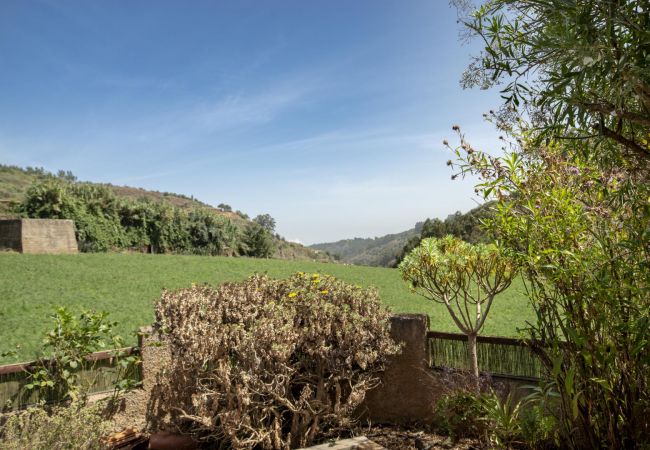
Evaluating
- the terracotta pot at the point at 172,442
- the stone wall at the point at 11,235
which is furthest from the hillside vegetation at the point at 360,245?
the terracotta pot at the point at 172,442

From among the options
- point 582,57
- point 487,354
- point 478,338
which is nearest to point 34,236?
point 478,338

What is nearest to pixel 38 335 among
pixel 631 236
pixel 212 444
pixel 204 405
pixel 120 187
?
pixel 212 444

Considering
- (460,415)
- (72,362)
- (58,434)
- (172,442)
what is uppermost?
(72,362)

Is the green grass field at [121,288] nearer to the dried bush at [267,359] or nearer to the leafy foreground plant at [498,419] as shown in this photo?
the dried bush at [267,359]

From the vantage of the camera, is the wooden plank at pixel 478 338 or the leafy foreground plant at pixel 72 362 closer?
the leafy foreground plant at pixel 72 362

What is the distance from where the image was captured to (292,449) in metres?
4.34

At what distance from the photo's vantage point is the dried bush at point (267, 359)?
4.02m

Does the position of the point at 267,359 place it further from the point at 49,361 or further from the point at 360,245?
the point at 360,245

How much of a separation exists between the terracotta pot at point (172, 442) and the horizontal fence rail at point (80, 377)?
→ 102 centimetres

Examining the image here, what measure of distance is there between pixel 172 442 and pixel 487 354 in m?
3.58

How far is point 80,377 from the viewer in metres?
4.89

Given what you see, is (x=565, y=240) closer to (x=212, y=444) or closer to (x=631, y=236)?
(x=631, y=236)

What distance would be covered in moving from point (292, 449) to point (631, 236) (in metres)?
3.47

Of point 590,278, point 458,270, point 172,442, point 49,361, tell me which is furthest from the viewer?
point 458,270
